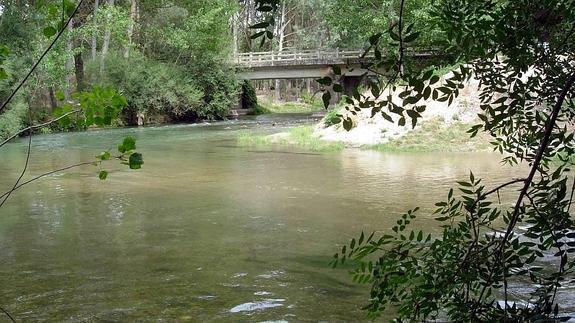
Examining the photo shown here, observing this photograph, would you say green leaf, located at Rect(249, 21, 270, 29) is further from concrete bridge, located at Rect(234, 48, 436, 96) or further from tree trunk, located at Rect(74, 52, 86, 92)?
concrete bridge, located at Rect(234, 48, 436, 96)

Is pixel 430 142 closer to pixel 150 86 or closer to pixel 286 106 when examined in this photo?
pixel 150 86

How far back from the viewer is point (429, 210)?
971 cm

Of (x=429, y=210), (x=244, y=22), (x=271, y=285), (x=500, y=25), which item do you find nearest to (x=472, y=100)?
(x=429, y=210)

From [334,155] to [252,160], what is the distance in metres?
2.46

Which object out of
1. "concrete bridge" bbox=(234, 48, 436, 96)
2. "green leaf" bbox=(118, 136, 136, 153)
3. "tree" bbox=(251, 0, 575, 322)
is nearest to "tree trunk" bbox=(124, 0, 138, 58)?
"concrete bridge" bbox=(234, 48, 436, 96)

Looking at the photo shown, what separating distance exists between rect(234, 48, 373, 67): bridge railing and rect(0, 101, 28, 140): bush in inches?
744

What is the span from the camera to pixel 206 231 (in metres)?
8.54

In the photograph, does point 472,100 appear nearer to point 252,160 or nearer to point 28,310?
point 252,160

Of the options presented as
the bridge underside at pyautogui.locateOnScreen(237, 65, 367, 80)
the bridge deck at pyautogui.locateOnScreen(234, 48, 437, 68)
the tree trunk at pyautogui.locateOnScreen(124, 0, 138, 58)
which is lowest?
the bridge underside at pyautogui.locateOnScreen(237, 65, 367, 80)

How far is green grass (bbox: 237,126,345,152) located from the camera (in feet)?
63.5

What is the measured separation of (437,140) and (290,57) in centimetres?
2538

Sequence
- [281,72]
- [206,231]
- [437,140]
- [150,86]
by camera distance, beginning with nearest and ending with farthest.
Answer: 1. [206,231]
2. [437,140]
3. [150,86]
4. [281,72]

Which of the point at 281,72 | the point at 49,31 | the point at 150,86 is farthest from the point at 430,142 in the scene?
the point at 281,72

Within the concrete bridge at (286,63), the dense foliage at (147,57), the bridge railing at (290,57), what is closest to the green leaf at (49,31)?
the dense foliage at (147,57)
